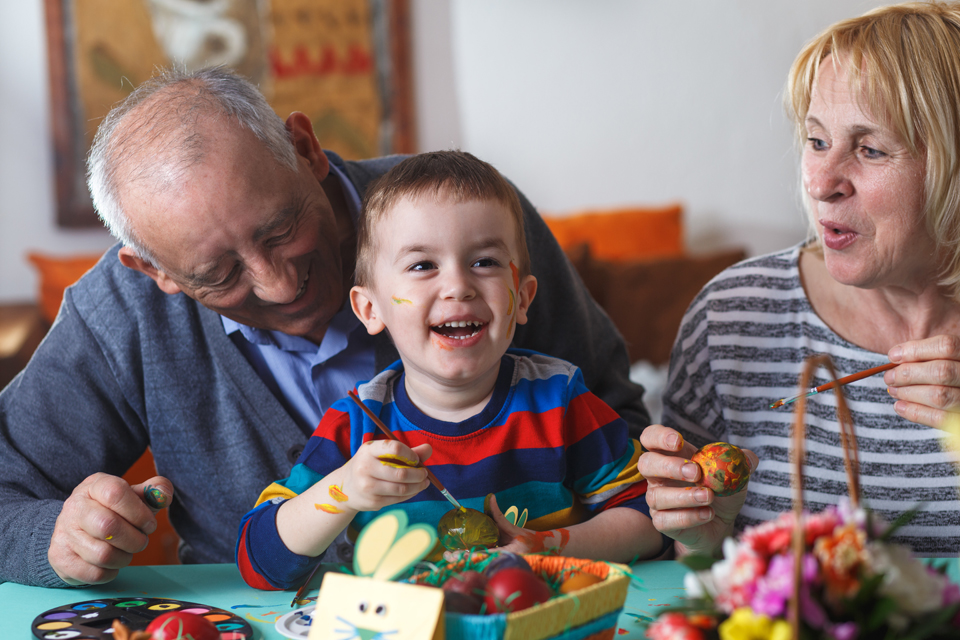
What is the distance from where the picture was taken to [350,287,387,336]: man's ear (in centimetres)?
112

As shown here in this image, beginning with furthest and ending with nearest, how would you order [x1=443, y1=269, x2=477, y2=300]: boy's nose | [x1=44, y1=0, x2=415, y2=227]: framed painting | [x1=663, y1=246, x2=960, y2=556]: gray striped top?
1. [x1=44, y1=0, x2=415, y2=227]: framed painting
2. [x1=663, y1=246, x2=960, y2=556]: gray striped top
3. [x1=443, y1=269, x2=477, y2=300]: boy's nose

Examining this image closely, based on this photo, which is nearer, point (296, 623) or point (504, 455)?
point (296, 623)

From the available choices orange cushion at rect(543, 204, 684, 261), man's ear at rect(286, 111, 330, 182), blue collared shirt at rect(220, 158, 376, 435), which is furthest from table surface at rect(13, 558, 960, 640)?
orange cushion at rect(543, 204, 684, 261)

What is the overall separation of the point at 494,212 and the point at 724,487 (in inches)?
17.4

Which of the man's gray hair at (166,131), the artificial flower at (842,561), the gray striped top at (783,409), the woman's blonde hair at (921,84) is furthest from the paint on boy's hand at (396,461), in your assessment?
the woman's blonde hair at (921,84)

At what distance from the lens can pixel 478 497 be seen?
1056 millimetres

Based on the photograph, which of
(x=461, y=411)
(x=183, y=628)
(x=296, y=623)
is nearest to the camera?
(x=183, y=628)

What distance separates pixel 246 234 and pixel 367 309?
22 cm

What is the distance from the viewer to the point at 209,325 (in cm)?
137

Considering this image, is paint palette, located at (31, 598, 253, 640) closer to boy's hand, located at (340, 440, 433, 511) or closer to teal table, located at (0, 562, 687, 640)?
teal table, located at (0, 562, 687, 640)

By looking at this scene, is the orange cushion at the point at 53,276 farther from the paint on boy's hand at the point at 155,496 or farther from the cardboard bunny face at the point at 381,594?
the cardboard bunny face at the point at 381,594

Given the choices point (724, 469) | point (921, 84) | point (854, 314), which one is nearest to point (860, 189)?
point (921, 84)

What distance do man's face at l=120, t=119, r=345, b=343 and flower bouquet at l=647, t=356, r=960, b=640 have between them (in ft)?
2.70

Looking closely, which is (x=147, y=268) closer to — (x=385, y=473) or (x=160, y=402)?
(x=160, y=402)
